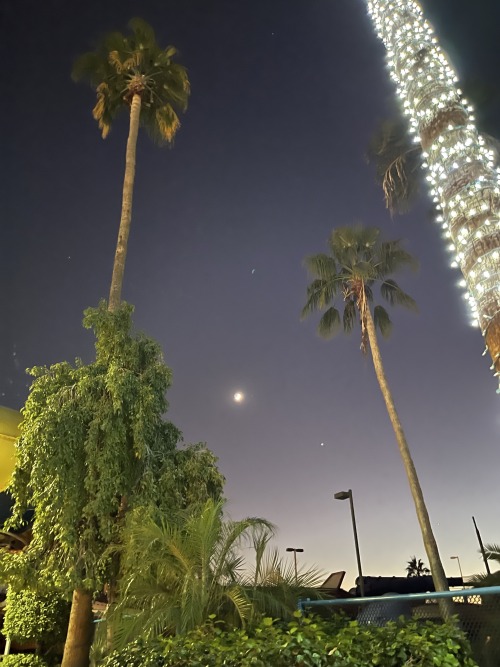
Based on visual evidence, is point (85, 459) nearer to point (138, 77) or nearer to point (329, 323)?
point (138, 77)

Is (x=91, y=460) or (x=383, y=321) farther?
(x=383, y=321)

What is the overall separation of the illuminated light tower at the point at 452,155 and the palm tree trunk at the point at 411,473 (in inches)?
448

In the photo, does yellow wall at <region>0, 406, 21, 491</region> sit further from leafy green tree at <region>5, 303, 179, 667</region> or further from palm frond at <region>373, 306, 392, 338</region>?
palm frond at <region>373, 306, 392, 338</region>

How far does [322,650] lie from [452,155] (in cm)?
495

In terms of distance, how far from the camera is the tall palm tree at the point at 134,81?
Answer: 15727mm

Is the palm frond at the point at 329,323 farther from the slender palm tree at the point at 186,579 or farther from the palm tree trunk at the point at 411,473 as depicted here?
the slender palm tree at the point at 186,579

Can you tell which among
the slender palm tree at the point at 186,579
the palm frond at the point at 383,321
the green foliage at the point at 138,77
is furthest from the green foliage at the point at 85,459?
the palm frond at the point at 383,321

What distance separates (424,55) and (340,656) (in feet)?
22.6

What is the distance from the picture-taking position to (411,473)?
622 inches

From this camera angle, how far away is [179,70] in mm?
16422

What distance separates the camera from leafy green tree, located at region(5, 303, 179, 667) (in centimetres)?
827

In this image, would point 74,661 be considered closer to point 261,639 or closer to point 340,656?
point 261,639

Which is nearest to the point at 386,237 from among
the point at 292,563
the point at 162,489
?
the point at 162,489

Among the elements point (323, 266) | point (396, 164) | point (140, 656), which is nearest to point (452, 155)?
point (396, 164)
